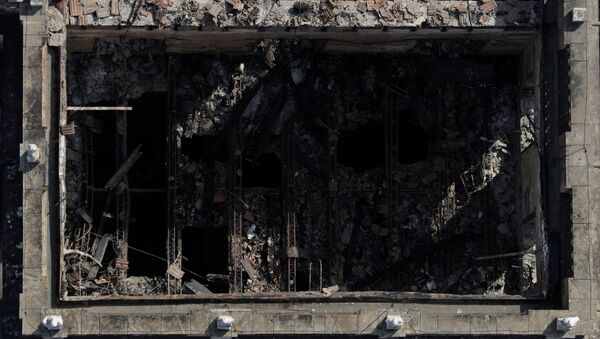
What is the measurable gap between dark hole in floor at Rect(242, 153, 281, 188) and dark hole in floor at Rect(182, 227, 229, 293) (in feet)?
4.54

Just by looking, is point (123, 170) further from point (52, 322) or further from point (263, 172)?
point (52, 322)

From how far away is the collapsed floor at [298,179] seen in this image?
24.1 metres

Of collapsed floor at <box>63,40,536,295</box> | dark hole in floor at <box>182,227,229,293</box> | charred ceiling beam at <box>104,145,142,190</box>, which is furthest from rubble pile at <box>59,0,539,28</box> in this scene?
dark hole in floor at <box>182,227,229,293</box>

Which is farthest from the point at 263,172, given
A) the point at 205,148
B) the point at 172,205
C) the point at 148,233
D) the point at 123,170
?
the point at 123,170

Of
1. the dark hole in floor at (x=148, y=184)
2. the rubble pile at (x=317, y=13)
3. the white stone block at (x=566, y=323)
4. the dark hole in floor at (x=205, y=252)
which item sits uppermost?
the rubble pile at (x=317, y=13)

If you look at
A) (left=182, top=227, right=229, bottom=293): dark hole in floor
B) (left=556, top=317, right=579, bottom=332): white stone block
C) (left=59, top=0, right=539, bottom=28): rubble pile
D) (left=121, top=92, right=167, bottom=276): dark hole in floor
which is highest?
(left=59, top=0, right=539, bottom=28): rubble pile

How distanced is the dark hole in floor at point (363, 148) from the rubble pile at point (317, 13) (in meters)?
4.73

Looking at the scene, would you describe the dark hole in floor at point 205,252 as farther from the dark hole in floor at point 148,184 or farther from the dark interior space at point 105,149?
the dark interior space at point 105,149

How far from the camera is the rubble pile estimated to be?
68.7ft

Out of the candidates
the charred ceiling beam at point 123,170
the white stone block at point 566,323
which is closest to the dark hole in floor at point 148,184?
the charred ceiling beam at point 123,170

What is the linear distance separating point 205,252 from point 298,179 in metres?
3.06

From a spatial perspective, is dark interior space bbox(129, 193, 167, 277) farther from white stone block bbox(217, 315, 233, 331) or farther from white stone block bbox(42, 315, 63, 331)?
white stone block bbox(217, 315, 233, 331)

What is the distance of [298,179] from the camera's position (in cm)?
2459

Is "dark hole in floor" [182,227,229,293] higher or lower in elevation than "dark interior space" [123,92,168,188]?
lower
